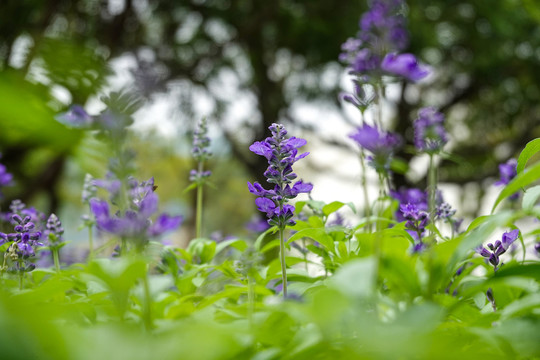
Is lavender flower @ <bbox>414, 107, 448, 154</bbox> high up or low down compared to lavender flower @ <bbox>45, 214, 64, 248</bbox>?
up

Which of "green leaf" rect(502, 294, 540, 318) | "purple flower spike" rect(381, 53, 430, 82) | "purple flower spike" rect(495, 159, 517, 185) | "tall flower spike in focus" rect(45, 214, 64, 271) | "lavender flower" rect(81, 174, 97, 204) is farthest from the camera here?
"lavender flower" rect(81, 174, 97, 204)

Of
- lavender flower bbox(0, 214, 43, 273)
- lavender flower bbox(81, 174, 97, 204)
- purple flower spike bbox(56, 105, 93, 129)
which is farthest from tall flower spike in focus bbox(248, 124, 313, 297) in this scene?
lavender flower bbox(81, 174, 97, 204)

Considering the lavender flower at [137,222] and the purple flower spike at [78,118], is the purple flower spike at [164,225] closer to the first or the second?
the lavender flower at [137,222]

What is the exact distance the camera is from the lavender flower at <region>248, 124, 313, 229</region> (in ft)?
4.59

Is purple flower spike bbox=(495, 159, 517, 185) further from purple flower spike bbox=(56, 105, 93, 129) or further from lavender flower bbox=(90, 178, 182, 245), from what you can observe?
purple flower spike bbox=(56, 105, 93, 129)

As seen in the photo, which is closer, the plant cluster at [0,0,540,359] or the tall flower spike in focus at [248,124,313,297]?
the plant cluster at [0,0,540,359]

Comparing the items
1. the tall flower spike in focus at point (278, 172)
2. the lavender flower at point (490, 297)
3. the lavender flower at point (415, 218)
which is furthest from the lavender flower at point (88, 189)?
the lavender flower at point (490, 297)

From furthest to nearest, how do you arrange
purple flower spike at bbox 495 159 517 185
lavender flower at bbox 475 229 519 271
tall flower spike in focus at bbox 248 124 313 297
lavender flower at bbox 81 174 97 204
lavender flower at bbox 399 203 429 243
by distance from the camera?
1. lavender flower at bbox 81 174 97 204
2. purple flower spike at bbox 495 159 517 185
3. lavender flower at bbox 399 203 429 243
4. lavender flower at bbox 475 229 519 271
5. tall flower spike in focus at bbox 248 124 313 297

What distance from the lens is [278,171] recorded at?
1.43 meters

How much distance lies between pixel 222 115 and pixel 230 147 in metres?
0.71

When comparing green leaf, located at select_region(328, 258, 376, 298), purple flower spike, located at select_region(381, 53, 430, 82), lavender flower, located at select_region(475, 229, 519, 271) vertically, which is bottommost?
lavender flower, located at select_region(475, 229, 519, 271)

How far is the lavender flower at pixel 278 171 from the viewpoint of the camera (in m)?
1.40

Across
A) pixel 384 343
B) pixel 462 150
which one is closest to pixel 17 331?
pixel 384 343

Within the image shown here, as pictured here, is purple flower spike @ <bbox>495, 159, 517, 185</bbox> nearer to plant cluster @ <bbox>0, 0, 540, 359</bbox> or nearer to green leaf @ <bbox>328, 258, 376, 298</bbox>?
plant cluster @ <bbox>0, 0, 540, 359</bbox>
